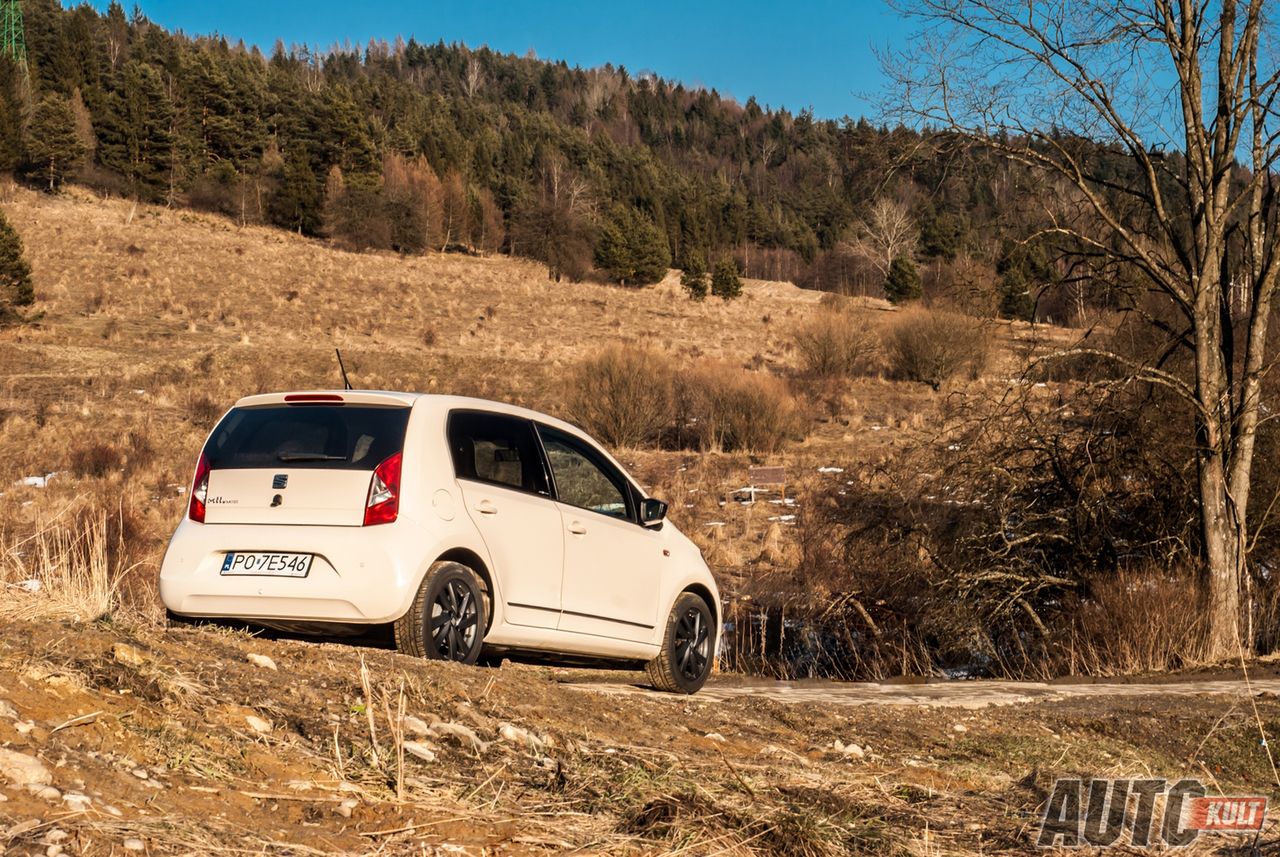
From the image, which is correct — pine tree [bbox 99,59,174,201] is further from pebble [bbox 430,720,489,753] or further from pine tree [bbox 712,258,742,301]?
pebble [bbox 430,720,489,753]

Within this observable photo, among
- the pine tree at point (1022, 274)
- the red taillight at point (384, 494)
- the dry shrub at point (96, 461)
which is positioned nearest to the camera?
A: the red taillight at point (384, 494)

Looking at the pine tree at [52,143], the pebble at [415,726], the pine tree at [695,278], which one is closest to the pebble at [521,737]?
the pebble at [415,726]

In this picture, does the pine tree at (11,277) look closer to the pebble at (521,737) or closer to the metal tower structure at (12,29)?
the pebble at (521,737)

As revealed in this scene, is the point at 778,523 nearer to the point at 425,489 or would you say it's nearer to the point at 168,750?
the point at 425,489

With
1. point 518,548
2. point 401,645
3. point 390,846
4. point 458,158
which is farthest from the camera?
point 458,158

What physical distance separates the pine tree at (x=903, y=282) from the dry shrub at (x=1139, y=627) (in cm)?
5706

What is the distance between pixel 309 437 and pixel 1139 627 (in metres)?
9.64

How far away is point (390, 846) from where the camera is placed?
3559mm

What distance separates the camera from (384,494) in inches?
265

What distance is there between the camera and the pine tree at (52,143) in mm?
70812

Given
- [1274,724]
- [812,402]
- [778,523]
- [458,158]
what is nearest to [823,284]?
[458,158]

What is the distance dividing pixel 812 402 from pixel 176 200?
173ft

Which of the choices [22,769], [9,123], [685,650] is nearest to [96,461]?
[685,650]

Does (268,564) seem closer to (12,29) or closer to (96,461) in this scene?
(96,461)
